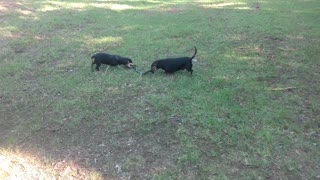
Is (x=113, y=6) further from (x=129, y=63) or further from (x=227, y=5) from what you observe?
(x=129, y=63)

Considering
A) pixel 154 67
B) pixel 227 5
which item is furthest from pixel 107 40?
pixel 227 5

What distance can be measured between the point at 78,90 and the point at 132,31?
3819 mm

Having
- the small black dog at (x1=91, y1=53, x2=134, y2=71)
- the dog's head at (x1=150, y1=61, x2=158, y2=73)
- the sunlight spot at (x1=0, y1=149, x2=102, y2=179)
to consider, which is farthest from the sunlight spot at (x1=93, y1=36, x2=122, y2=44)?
the sunlight spot at (x1=0, y1=149, x2=102, y2=179)

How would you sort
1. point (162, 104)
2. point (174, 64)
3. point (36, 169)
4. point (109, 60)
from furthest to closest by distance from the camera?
point (109, 60), point (174, 64), point (162, 104), point (36, 169)

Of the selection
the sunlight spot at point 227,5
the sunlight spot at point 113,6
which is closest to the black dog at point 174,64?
the sunlight spot at point 113,6

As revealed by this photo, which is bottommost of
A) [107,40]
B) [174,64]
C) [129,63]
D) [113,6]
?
[113,6]

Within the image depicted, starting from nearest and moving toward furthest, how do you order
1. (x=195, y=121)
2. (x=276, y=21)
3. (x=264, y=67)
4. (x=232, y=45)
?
1. (x=195, y=121)
2. (x=264, y=67)
3. (x=232, y=45)
4. (x=276, y=21)

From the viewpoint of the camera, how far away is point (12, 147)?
159 inches

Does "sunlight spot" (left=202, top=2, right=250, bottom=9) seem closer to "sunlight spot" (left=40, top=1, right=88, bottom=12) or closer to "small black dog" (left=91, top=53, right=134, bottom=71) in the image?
"sunlight spot" (left=40, top=1, right=88, bottom=12)

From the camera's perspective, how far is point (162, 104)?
4926mm

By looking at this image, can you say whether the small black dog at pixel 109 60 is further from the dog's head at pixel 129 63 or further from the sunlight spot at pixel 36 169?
the sunlight spot at pixel 36 169

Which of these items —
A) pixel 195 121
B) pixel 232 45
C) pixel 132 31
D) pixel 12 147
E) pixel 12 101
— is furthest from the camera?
pixel 132 31

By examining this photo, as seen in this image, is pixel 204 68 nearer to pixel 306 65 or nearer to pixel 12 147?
pixel 306 65

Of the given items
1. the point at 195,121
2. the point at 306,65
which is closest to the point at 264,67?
the point at 306,65
